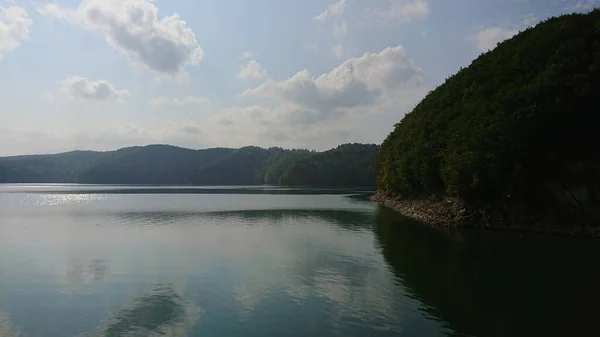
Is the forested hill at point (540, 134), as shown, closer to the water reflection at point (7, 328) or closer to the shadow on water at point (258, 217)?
the shadow on water at point (258, 217)

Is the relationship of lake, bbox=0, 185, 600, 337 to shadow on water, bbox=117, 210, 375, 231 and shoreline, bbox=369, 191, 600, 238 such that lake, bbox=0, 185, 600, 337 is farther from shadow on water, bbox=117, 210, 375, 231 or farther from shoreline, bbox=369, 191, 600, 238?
shadow on water, bbox=117, 210, 375, 231

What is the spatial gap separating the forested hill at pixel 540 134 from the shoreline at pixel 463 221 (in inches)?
42.7

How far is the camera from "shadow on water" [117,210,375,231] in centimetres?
5338

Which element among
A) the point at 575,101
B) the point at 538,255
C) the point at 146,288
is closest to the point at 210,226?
the point at 146,288

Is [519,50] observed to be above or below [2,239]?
above

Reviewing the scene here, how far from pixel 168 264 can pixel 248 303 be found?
1099 centimetres

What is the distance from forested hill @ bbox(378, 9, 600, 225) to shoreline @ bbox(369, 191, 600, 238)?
1085mm

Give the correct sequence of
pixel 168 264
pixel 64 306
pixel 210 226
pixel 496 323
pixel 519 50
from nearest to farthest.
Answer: pixel 496 323 < pixel 64 306 < pixel 168 264 < pixel 210 226 < pixel 519 50

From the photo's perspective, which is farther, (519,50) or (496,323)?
(519,50)

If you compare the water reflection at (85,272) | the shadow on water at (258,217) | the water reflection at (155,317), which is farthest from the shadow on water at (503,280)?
the water reflection at (85,272)

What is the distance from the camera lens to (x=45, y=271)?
26.6 m

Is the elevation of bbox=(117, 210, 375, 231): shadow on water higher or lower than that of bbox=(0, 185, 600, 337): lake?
higher

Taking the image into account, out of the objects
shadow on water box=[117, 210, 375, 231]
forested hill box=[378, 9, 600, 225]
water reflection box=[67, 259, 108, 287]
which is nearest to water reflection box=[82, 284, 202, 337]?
water reflection box=[67, 259, 108, 287]

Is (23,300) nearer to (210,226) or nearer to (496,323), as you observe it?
(496,323)
